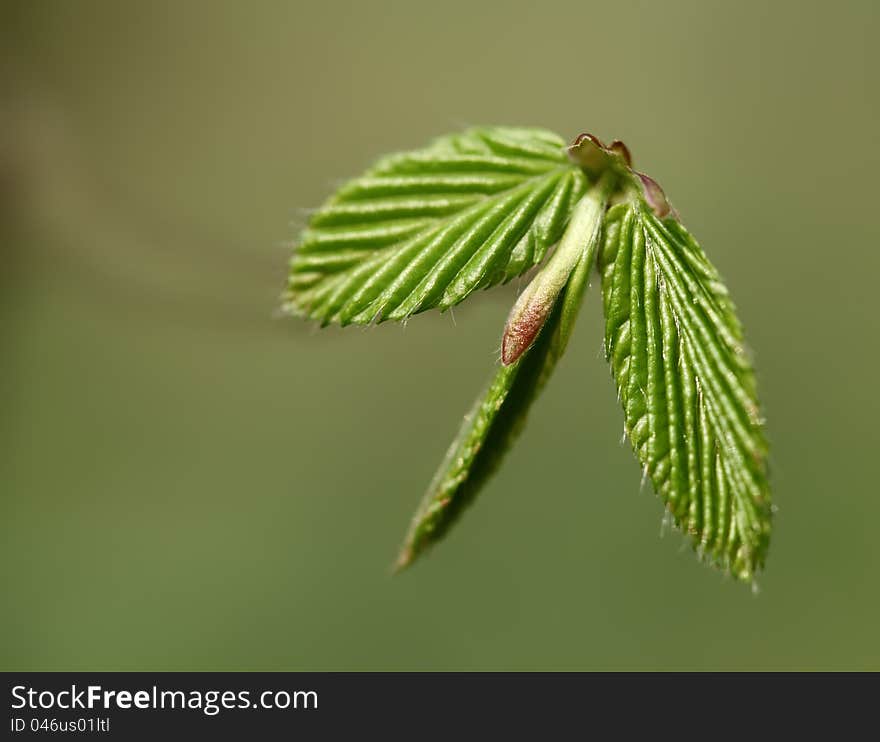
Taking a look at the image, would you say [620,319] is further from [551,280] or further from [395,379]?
[395,379]

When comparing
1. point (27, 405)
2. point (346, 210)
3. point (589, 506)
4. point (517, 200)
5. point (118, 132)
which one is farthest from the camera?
point (118, 132)

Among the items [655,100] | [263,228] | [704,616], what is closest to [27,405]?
[263,228]

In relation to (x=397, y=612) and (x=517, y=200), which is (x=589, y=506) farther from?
(x=517, y=200)

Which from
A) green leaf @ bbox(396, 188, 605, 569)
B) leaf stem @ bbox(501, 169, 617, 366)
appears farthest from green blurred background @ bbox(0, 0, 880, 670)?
leaf stem @ bbox(501, 169, 617, 366)

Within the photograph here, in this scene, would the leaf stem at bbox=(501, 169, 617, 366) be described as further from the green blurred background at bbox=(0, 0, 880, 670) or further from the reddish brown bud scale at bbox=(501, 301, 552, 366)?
the green blurred background at bbox=(0, 0, 880, 670)

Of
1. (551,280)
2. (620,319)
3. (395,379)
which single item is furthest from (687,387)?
(395,379)
